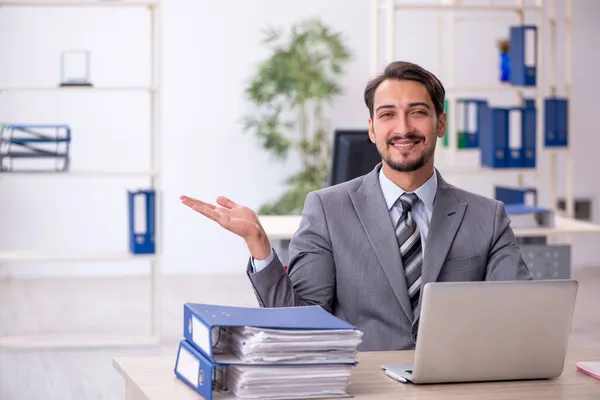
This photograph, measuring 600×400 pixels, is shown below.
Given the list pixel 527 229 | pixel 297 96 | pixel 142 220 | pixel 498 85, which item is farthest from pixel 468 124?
pixel 142 220

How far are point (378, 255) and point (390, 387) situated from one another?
604 millimetres

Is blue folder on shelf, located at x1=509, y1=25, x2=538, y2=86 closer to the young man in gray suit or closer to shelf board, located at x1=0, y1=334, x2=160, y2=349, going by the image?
shelf board, located at x1=0, y1=334, x2=160, y2=349

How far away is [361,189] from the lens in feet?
8.71

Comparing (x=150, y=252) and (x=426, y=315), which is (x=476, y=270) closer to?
(x=426, y=315)

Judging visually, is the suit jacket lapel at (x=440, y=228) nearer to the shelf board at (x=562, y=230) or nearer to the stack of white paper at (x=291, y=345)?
the stack of white paper at (x=291, y=345)

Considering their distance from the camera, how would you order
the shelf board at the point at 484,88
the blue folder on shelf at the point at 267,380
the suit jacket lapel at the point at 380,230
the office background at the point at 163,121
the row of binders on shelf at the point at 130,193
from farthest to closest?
the office background at the point at 163,121 → the shelf board at the point at 484,88 → the row of binders on shelf at the point at 130,193 → the suit jacket lapel at the point at 380,230 → the blue folder on shelf at the point at 267,380

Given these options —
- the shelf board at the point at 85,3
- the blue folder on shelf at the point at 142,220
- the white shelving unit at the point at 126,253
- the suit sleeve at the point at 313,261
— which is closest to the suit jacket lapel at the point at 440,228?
the suit sleeve at the point at 313,261

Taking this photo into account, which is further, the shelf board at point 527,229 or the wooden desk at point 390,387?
the shelf board at point 527,229

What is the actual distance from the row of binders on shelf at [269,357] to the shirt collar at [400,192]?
0.73m

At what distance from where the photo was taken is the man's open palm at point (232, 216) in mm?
2203

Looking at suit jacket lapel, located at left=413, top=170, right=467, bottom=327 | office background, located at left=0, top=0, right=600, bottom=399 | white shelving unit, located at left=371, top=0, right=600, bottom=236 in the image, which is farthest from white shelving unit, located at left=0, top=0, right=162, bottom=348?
suit jacket lapel, located at left=413, top=170, right=467, bottom=327

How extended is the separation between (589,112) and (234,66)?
3.04m

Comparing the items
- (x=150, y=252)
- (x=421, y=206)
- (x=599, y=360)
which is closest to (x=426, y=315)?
(x=599, y=360)

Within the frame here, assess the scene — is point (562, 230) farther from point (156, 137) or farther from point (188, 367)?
point (188, 367)
